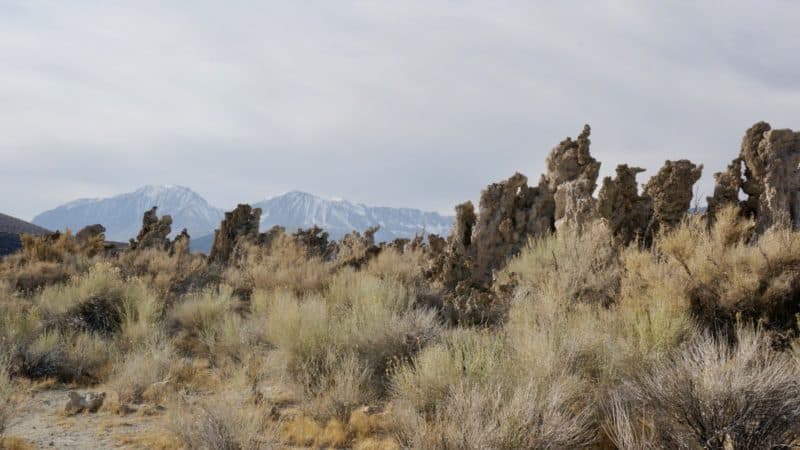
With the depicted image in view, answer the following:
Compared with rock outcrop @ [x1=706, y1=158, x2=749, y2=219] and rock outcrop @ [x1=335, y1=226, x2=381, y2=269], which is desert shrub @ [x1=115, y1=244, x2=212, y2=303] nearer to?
rock outcrop @ [x1=335, y1=226, x2=381, y2=269]

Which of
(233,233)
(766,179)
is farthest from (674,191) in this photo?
(233,233)

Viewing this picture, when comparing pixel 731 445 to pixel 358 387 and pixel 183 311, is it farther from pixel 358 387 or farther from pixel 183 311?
pixel 183 311

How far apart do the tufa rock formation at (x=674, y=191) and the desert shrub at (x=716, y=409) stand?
554 cm

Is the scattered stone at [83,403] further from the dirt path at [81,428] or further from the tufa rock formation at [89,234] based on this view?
the tufa rock formation at [89,234]

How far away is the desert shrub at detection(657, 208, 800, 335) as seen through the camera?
21.4ft

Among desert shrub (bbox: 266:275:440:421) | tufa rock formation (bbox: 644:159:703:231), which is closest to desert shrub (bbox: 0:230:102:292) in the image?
desert shrub (bbox: 266:275:440:421)

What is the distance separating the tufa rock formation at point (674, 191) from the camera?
930 centimetres

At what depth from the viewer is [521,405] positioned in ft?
12.5

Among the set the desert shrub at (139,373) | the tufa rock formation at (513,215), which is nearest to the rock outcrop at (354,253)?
the tufa rock formation at (513,215)

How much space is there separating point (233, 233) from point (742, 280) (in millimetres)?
14475

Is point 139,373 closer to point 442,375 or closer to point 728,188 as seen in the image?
point 442,375

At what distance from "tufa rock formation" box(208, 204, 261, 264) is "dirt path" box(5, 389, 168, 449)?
34.6ft

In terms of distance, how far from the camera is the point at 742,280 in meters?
6.55

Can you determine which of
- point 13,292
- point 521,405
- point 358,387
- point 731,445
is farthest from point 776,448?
point 13,292
